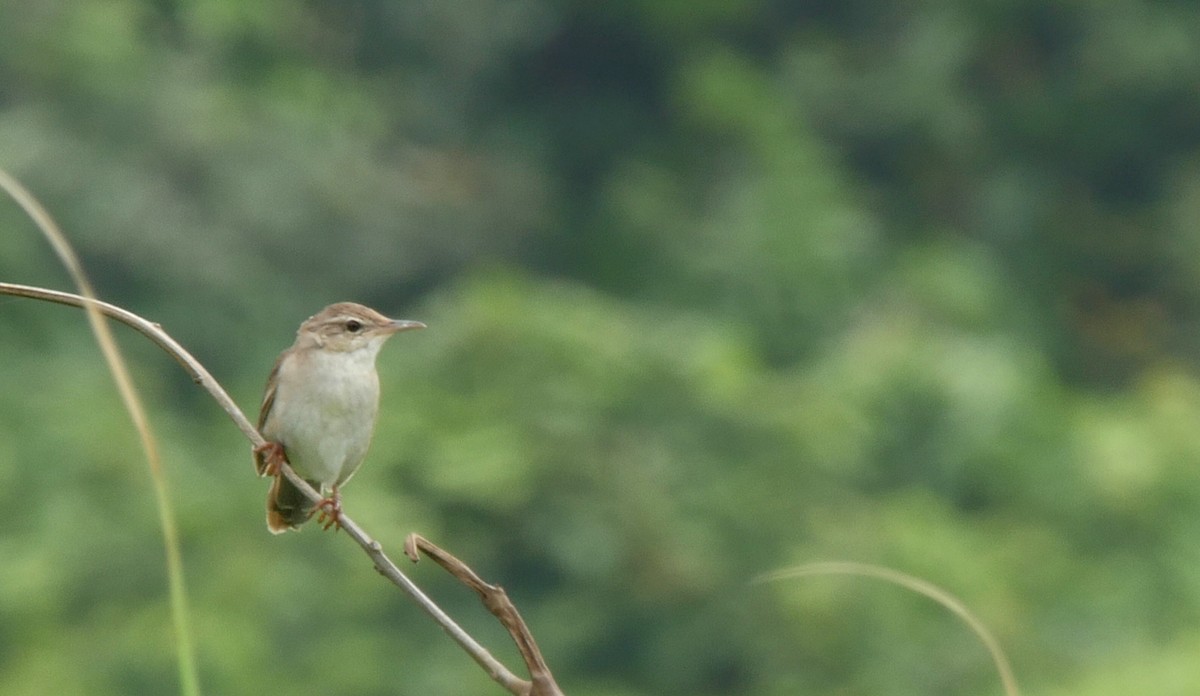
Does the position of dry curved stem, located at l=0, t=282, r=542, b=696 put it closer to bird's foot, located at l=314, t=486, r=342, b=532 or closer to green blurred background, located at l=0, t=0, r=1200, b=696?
bird's foot, located at l=314, t=486, r=342, b=532

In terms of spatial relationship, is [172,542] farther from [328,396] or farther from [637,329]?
[637,329]

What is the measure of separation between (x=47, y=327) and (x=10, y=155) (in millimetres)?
1629

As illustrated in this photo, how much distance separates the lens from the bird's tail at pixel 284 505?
3088 mm

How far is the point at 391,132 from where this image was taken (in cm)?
1922

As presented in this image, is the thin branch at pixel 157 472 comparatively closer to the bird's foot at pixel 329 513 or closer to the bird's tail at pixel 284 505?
the bird's foot at pixel 329 513

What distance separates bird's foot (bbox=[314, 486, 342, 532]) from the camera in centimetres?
194

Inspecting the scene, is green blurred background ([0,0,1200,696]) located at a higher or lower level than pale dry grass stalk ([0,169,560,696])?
higher

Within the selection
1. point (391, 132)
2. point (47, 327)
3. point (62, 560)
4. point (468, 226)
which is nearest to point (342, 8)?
point (391, 132)

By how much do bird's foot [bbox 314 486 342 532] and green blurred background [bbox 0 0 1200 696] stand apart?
25.8 feet

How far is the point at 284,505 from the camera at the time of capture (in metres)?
3.17

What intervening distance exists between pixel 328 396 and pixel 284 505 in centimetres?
31

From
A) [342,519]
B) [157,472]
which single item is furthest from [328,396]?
[157,472]

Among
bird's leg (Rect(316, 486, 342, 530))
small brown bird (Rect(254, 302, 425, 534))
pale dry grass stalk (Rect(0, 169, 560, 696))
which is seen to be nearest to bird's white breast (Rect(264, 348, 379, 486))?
small brown bird (Rect(254, 302, 425, 534))

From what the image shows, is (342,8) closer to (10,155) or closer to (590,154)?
(590,154)
